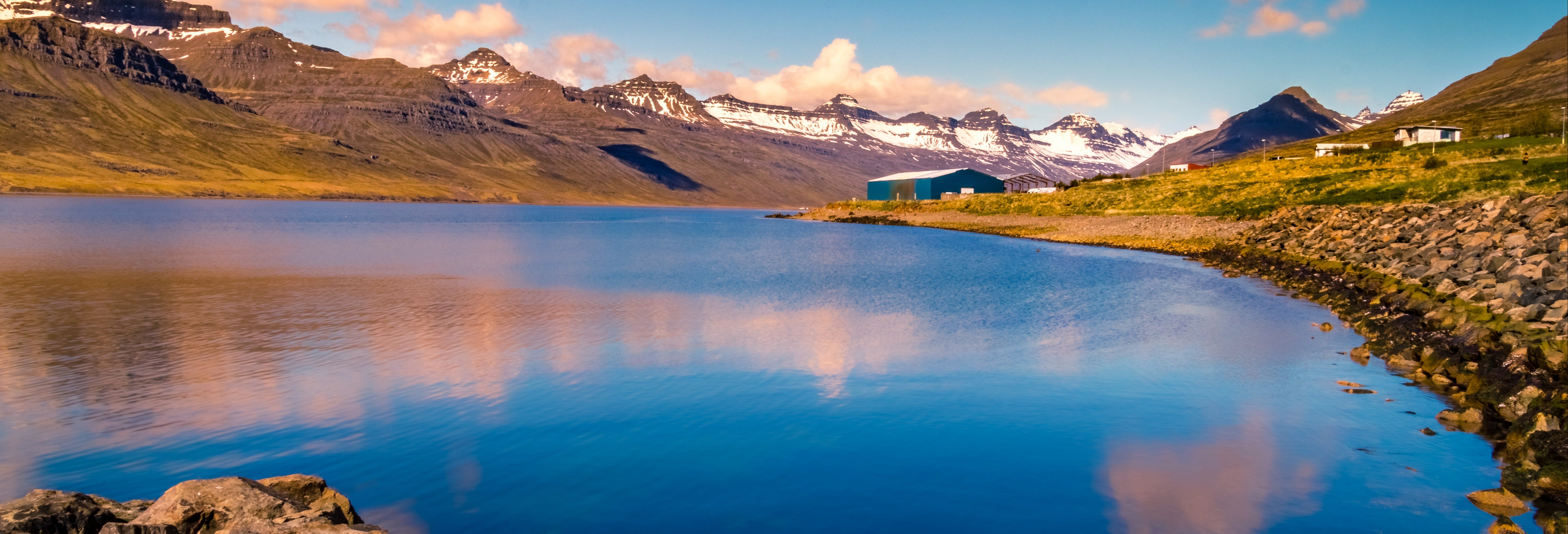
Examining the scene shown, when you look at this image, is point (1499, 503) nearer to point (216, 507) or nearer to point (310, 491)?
point (310, 491)

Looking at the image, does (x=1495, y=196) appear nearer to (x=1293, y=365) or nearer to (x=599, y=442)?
(x=1293, y=365)

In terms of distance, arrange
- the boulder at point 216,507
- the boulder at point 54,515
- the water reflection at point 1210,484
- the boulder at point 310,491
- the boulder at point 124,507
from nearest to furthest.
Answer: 1. the boulder at point 54,515
2. the boulder at point 216,507
3. the boulder at point 124,507
4. the boulder at point 310,491
5. the water reflection at point 1210,484

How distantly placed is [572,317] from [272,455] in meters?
17.1

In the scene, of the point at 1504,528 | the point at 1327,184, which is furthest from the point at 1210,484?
the point at 1327,184

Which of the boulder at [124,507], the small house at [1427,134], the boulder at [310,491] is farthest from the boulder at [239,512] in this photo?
the small house at [1427,134]

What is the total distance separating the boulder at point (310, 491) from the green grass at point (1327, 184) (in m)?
69.7

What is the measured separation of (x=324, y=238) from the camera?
270 ft

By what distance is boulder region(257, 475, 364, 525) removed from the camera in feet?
35.7

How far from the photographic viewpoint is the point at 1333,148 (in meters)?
132

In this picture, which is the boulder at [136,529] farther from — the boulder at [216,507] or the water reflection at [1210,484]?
the water reflection at [1210,484]

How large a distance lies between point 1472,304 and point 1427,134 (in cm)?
12567

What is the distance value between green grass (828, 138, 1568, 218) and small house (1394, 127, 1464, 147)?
1509cm

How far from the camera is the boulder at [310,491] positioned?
10883 millimetres

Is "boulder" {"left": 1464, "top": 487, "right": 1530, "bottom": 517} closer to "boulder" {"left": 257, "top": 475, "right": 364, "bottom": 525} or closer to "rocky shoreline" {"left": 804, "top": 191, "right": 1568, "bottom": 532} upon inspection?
"rocky shoreline" {"left": 804, "top": 191, "right": 1568, "bottom": 532}
